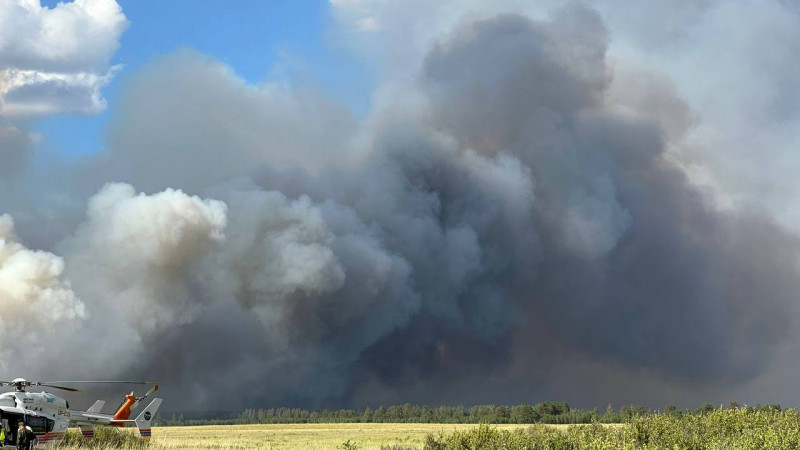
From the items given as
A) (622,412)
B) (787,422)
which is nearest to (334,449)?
(787,422)

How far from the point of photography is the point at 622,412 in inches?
6663

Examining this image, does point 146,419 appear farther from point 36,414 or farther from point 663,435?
point 663,435

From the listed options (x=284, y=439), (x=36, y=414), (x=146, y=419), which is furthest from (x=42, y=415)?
(x=284, y=439)

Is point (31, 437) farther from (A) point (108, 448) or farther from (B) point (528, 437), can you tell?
→ (B) point (528, 437)

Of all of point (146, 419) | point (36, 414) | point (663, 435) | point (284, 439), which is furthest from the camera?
point (284, 439)

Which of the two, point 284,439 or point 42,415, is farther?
point 284,439

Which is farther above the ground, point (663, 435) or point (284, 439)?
point (284, 439)

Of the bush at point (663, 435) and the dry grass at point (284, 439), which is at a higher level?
the dry grass at point (284, 439)

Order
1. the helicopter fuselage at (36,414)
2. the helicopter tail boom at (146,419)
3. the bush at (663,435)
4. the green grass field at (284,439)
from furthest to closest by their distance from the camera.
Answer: the green grass field at (284,439) → the helicopter tail boom at (146,419) → the helicopter fuselage at (36,414) → the bush at (663,435)

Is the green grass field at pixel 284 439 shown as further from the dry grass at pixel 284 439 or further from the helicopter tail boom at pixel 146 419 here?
the helicopter tail boom at pixel 146 419

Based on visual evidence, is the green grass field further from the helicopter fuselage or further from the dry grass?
the helicopter fuselage

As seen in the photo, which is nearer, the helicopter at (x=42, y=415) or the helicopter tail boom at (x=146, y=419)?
the helicopter at (x=42, y=415)

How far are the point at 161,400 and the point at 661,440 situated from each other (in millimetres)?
47056

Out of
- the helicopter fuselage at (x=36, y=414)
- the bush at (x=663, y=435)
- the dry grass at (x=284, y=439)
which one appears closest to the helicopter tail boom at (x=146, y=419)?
the dry grass at (x=284, y=439)
